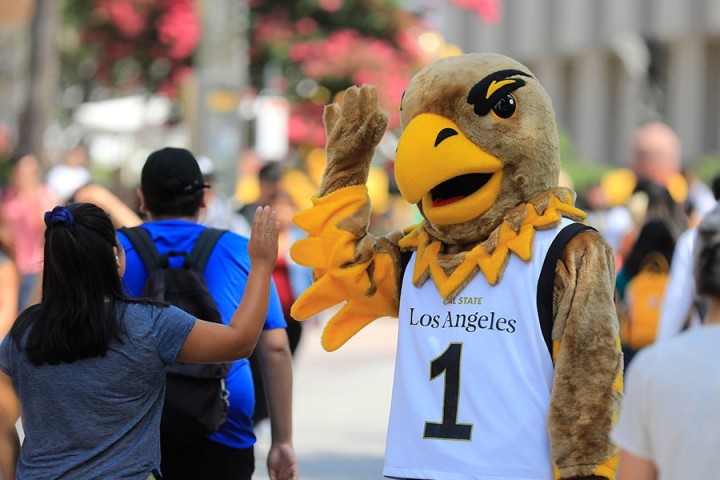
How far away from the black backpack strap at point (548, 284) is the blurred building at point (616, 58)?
35.2 metres

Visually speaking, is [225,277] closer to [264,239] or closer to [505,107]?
[264,239]

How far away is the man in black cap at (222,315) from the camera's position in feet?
16.0

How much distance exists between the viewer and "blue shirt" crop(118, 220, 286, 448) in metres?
4.95

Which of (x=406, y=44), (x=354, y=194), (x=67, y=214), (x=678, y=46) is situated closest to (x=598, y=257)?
(x=354, y=194)

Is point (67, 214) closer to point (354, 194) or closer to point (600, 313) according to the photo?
point (354, 194)

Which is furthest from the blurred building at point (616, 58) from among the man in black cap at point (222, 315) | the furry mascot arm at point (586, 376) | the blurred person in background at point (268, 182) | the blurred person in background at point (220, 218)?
the furry mascot arm at point (586, 376)

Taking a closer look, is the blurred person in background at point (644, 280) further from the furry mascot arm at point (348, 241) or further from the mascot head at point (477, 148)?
the mascot head at point (477, 148)

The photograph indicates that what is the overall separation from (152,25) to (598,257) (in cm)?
1549

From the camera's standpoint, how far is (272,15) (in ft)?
60.3

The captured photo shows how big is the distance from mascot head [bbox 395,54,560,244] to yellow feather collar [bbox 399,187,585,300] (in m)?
0.06

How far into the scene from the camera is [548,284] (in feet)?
13.6

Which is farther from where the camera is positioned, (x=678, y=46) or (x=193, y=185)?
(x=678, y=46)

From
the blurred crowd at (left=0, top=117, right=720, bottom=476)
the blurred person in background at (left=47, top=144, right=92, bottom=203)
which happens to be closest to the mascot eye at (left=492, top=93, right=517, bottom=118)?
the blurred crowd at (left=0, top=117, right=720, bottom=476)

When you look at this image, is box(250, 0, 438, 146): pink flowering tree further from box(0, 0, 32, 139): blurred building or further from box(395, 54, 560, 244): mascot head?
box(0, 0, 32, 139): blurred building
